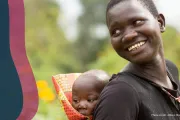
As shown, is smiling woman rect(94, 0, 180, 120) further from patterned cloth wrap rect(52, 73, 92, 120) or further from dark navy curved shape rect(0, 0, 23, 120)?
dark navy curved shape rect(0, 0, 23, 120)

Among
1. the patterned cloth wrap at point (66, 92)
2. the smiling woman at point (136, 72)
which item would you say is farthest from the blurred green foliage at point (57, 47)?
the smiling woman at point (136, 72)

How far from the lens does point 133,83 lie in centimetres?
231

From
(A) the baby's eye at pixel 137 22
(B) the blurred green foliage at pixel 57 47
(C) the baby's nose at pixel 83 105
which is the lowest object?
(B) the blurred green foliage at pixel 57 47

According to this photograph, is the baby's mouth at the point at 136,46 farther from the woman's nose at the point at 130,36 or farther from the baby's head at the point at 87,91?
the baby's head at the point at 87,91

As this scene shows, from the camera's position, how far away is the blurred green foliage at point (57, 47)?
6463 mm

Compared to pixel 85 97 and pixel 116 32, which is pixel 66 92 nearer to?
pixel 85 97

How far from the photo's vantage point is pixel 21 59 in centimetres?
213

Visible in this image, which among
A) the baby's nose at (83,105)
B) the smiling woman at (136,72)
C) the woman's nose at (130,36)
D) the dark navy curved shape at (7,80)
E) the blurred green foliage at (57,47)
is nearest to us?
the dark navy curved shape at (7,80)

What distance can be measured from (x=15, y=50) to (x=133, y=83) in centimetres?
56

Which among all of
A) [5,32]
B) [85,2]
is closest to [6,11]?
[5,32]

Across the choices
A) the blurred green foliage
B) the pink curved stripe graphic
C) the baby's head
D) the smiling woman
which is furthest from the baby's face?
the blurred green foliage

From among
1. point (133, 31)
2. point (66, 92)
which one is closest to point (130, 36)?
point (133, 31)

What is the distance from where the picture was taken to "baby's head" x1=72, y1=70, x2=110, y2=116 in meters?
2.54

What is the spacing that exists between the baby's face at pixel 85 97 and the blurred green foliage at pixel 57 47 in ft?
3.84
